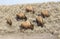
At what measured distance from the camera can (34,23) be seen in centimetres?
106

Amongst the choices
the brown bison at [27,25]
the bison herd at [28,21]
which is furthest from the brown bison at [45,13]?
the brown bison at [27,25]

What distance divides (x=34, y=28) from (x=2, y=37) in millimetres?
173

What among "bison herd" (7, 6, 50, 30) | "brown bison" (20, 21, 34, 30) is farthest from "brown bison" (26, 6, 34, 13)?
"brown bison" (20, 21, 34, 30)

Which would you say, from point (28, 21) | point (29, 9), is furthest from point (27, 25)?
point (29, 9)

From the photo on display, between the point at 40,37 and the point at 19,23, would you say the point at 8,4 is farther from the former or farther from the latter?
the point at 40,37

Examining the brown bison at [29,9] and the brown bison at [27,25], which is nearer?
the brown bison at [27,25]

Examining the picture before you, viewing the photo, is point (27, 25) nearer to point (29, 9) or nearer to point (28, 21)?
point (28, 21)

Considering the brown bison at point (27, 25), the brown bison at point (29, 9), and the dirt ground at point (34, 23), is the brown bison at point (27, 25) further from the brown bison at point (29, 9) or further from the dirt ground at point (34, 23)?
the brown bison at point (29, 9)

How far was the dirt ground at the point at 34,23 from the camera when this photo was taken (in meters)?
0.98

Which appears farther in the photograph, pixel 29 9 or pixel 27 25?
pixel 29 9

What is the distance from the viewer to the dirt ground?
98cm

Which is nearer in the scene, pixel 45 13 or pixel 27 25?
pixel 27 25

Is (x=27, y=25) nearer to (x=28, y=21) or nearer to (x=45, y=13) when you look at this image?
(x=28, y=21)

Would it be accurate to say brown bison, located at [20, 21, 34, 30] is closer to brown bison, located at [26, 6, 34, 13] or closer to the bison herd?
the bison herd
